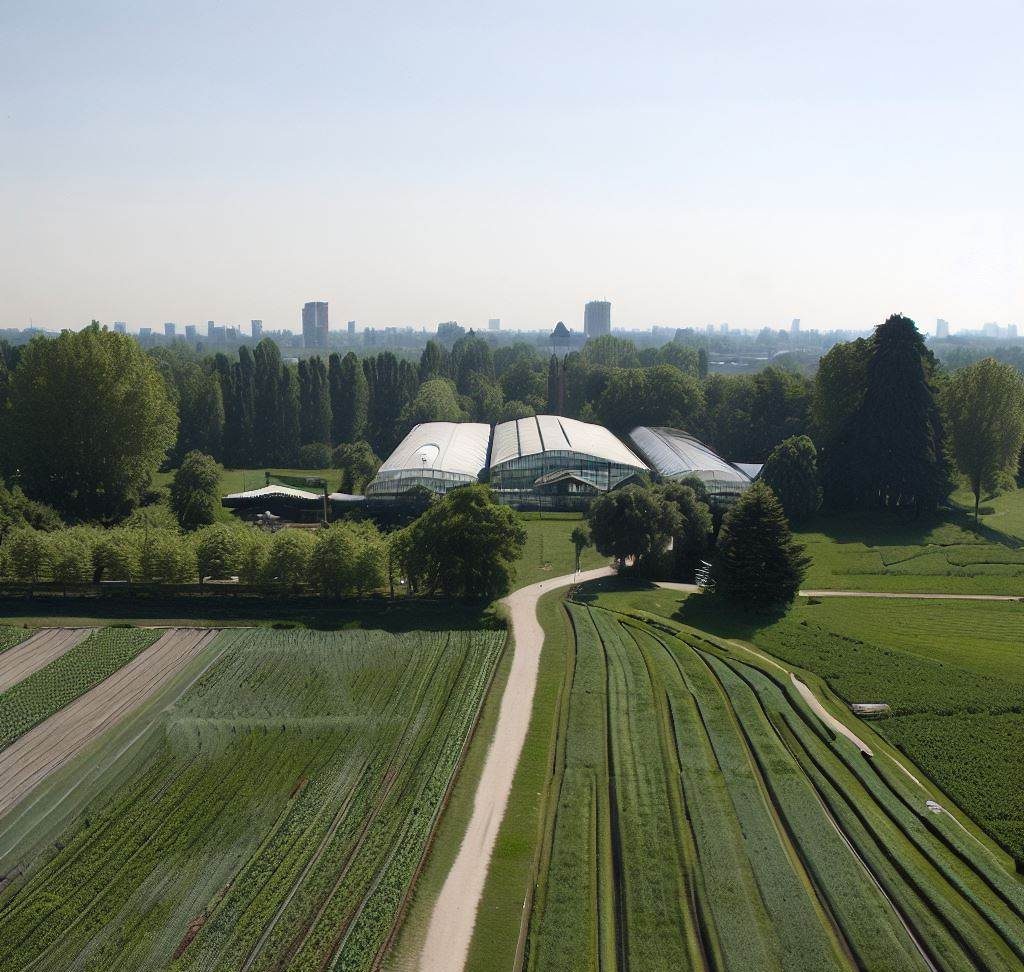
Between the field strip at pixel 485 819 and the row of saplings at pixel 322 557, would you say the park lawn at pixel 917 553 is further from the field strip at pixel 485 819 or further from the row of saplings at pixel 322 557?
the field strip at pixel 485 819

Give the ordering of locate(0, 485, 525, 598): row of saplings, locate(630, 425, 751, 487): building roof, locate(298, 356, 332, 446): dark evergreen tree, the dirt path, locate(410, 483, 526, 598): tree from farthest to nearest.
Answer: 1. locate(298, 356, 332, 446): dark evergreen tree
2. locate(630, 425, 751, 487): building roof
3. the dirt path
4. locate(0, 485, 525, 598): row of saplings
5. locate(410, 483, 526, 598): tree

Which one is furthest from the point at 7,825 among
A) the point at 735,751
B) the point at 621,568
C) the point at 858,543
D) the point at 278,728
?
the point at 858,543

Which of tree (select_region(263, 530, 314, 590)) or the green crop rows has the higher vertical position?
tree (select_region(263, 530, 314, 590))

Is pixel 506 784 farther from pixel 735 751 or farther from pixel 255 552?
pixel 255 552

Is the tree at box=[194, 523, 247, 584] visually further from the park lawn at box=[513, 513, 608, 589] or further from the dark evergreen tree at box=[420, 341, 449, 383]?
the dark evergreen tree at box=[420, 341, 449, 383]

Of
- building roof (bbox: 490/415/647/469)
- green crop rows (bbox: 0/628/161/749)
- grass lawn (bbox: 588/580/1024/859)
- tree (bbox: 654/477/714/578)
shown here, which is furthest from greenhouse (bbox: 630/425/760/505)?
green crop rows (bbox: 0/628/161/749)
